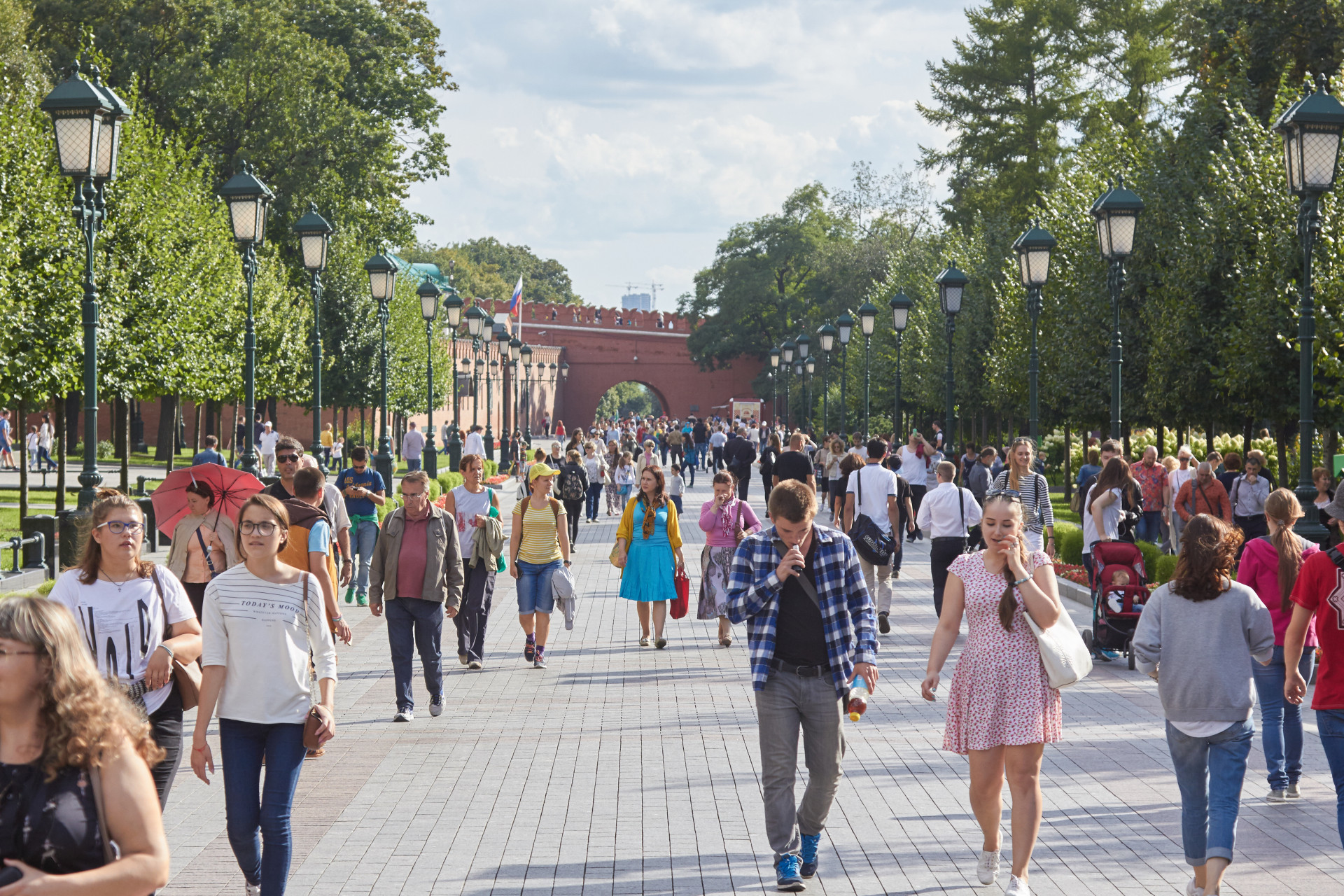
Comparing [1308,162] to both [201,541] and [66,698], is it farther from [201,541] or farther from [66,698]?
[66,698]

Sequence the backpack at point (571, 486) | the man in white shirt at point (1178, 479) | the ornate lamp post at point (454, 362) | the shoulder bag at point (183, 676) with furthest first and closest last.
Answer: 1. the ornate lamp post at point (454, 362)
2. the backpack at point (571, 486)
3. the man in white shirt at point (1178, 479)
4. the shoulder bag at point (183, 676)

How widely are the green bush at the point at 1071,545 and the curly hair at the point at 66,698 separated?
15.8 m

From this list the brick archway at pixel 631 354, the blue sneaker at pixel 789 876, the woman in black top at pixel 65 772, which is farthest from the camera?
the brick archway at pixel 631 354

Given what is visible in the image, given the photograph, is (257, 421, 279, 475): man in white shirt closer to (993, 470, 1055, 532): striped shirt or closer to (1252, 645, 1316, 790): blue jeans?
(993, 470, 1055, 532): striped shirt

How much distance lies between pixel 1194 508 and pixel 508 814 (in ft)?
31.0

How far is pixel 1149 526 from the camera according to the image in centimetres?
1784

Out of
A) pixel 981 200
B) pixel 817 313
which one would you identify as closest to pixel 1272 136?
pixel 981 200

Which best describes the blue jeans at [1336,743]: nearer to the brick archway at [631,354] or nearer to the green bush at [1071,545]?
the green bush at [1071,545]

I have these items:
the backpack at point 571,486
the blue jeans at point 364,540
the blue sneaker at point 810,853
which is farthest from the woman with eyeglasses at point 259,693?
the backpack at point 571,486

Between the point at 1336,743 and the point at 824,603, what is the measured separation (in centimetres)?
211

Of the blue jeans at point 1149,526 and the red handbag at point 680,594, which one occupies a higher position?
the blue jeans at point 1149,526

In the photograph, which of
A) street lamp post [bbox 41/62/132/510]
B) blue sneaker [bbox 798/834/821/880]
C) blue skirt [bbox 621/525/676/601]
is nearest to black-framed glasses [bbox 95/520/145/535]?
blue sneaker [bbox 798/834/821/880]

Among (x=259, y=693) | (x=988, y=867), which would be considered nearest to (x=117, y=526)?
(x=259, y=693)

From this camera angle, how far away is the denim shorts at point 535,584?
11.6 m
